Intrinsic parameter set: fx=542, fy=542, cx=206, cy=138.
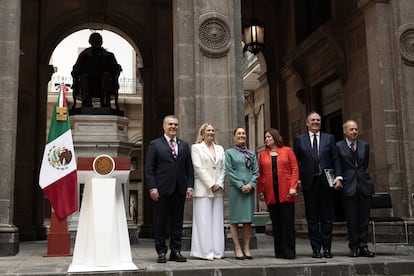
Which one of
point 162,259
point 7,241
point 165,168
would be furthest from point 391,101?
point 7,241

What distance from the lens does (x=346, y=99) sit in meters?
13.4

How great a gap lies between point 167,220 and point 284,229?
168 cm

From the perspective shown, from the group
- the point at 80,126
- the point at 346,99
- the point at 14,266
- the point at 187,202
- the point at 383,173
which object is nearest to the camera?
the point at 14,266

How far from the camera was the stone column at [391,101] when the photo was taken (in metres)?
10.3

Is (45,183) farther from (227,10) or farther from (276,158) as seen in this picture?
(227,10)

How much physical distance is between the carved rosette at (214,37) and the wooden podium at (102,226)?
344 centimetres

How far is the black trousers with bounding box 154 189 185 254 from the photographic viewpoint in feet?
24.3

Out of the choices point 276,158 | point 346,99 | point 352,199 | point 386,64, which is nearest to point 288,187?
point 276,158

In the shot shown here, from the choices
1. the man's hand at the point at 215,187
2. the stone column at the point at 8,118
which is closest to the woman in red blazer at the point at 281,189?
the man's hand at the point at 215,187

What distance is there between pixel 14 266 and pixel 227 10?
5.74 m

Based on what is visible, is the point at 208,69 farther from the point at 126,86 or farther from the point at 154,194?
the point at 126,86

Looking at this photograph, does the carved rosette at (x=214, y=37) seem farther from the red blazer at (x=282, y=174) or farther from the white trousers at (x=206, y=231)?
the white trousers at (x=206, y=231)

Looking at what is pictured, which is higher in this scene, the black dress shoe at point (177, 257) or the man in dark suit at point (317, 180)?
the man in dark suit at point (317, 180)

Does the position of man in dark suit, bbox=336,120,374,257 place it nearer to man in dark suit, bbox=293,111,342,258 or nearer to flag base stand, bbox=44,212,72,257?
man in dark suit, bbox=293,111,342,258
